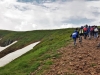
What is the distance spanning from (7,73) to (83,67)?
10.0 m

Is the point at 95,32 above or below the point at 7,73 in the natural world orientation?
above

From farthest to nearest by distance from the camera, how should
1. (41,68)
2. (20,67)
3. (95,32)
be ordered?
(95,32) → (20,67) → (41,68)

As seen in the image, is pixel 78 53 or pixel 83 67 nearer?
pixel 83 67

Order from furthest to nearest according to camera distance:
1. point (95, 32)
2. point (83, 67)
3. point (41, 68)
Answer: point (95, 32) < point (41, 68) < point (83, 67)

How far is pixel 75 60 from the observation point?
31891 mm

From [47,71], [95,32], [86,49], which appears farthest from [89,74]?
[95,32]

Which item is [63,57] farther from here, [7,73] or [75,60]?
[7,73]

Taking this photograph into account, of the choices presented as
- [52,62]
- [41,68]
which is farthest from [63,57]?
[41,68]

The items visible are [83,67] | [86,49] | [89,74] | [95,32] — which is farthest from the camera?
[95,32]

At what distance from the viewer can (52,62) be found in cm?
3256

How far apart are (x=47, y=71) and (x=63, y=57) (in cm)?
617

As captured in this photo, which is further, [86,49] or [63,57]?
[86,49]

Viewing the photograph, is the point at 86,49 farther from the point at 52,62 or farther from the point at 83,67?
the point at 83,67

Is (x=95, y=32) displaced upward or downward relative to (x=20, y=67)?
upward
